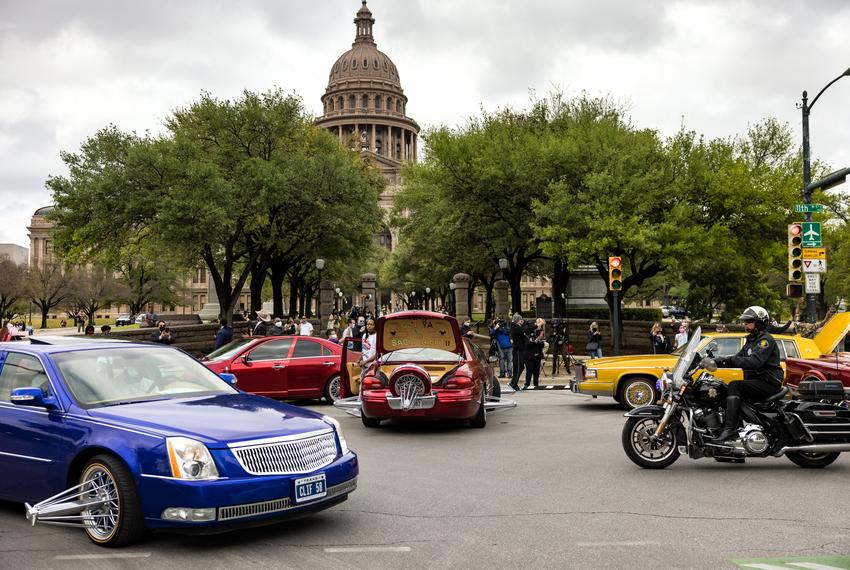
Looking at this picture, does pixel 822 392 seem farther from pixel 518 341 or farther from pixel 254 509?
pixel 518 341

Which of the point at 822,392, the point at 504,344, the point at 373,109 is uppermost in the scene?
the point at 373,109

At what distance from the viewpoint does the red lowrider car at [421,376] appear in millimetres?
12078

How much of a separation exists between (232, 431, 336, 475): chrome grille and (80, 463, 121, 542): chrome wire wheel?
0.94 metres

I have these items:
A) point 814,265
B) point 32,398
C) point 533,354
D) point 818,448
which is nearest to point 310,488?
point 32,398

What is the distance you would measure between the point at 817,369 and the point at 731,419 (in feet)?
19.6

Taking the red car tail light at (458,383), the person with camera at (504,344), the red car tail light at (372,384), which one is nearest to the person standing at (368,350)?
the red car tail light at (372,384)

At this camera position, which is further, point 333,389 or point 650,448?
point 333,389

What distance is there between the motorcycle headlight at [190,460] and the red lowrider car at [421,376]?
635 cm

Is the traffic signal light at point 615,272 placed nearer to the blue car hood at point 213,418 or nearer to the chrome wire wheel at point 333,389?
the chrome wire wheel at point 333,389

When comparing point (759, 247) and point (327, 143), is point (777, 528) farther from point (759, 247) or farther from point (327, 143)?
point (327, 143)

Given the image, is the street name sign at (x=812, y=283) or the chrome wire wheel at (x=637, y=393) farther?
the street name sign at (x=812, y=283)

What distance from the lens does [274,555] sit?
5.84 meters

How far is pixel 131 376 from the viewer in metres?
7.12

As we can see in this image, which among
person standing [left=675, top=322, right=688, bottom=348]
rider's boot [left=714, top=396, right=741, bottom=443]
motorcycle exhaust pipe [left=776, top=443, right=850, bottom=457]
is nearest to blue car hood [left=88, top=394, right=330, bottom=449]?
rider's boot [left=714, top=396, right=741, bottom=443]
